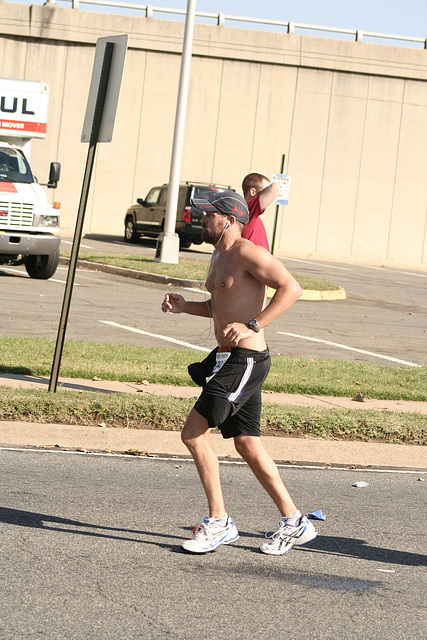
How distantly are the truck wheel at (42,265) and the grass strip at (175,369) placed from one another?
6.80 meters

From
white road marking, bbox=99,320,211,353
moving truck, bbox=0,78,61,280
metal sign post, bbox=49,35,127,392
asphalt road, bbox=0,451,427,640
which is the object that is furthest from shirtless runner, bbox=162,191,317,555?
moving truck, bbox=0,78,61,280

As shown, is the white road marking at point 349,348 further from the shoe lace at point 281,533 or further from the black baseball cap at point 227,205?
the black baseball cap at point 227,205

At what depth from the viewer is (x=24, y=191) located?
57.8 feet

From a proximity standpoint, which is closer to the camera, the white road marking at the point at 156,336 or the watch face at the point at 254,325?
the watch face at the point at 254,325

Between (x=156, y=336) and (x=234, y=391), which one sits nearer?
(x=234, y=391)

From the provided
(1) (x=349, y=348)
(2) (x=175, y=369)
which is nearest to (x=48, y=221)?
(1) (x=349, y=348)

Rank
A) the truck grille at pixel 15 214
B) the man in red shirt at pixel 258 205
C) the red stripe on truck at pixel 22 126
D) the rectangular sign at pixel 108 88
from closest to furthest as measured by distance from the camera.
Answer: the man in red shirt at pixel 258 205 < the rectangular sign at pixel 108 88 < the truck grille at pixel 15 214 < the red stripe on truck at pixel 22 126

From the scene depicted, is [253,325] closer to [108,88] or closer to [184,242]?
[108,88]

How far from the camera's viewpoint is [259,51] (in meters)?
35.7

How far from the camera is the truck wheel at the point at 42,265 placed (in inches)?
715

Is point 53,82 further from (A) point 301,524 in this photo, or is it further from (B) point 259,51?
(A) point 301,524

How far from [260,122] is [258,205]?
3001 cm

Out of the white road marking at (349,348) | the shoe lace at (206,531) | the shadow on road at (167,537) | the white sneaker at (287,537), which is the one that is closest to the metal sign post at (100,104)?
the shadow on road at (167,537)

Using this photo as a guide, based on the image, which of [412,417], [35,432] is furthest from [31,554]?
[412,417]
